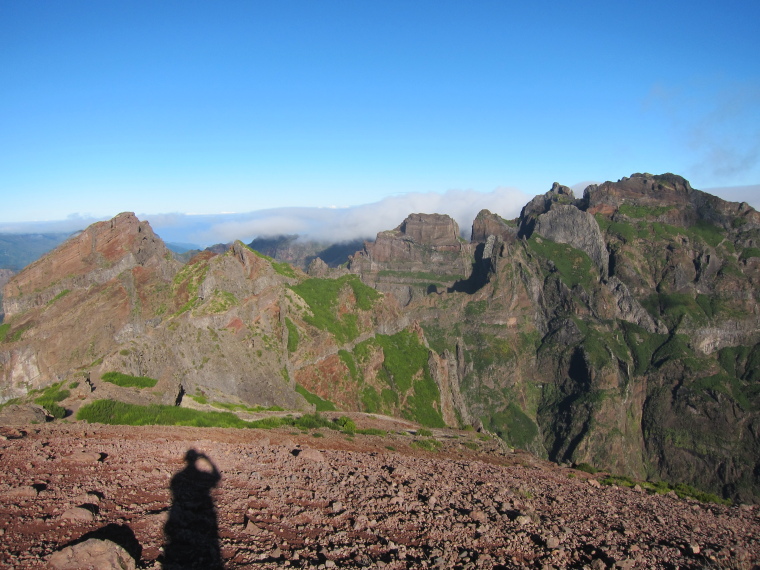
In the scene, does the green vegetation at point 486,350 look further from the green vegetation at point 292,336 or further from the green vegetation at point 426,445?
the green vegetation at point 426,445

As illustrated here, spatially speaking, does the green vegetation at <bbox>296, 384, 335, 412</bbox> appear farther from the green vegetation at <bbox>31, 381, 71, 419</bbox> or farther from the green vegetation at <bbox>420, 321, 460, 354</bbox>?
the green vegetation at <bbox>420, 321, 460, 354</bbox>

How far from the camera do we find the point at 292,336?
62656 mm

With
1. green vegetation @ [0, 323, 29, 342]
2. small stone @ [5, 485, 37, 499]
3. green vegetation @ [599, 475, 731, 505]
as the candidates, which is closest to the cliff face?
green vegetation @ [0, 323, 29, 342]

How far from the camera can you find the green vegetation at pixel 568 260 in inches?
6535

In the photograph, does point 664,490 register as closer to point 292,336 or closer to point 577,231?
point 292,336

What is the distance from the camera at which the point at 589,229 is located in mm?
173375

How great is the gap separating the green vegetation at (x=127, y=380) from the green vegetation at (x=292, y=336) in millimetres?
25602

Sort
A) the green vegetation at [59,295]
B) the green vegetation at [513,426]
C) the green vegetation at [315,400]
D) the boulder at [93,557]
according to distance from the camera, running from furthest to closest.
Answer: the green vegetation at [513,426] < the green vegetation at [59,295] < the green vegetation at [315,400] < the boulder at [93,557]

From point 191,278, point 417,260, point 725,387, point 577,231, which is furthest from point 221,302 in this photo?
point 577,231

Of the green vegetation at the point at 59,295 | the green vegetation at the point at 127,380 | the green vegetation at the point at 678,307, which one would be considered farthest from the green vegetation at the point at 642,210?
the green vegetation at the point at 127,380

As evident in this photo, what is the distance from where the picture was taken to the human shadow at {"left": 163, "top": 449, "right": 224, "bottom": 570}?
10.1 meters

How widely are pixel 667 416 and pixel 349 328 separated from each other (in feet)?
343

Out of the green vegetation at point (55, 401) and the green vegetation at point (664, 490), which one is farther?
the green vegetation at point (55, 401)

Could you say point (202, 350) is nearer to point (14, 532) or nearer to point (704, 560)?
point (14, 532)
